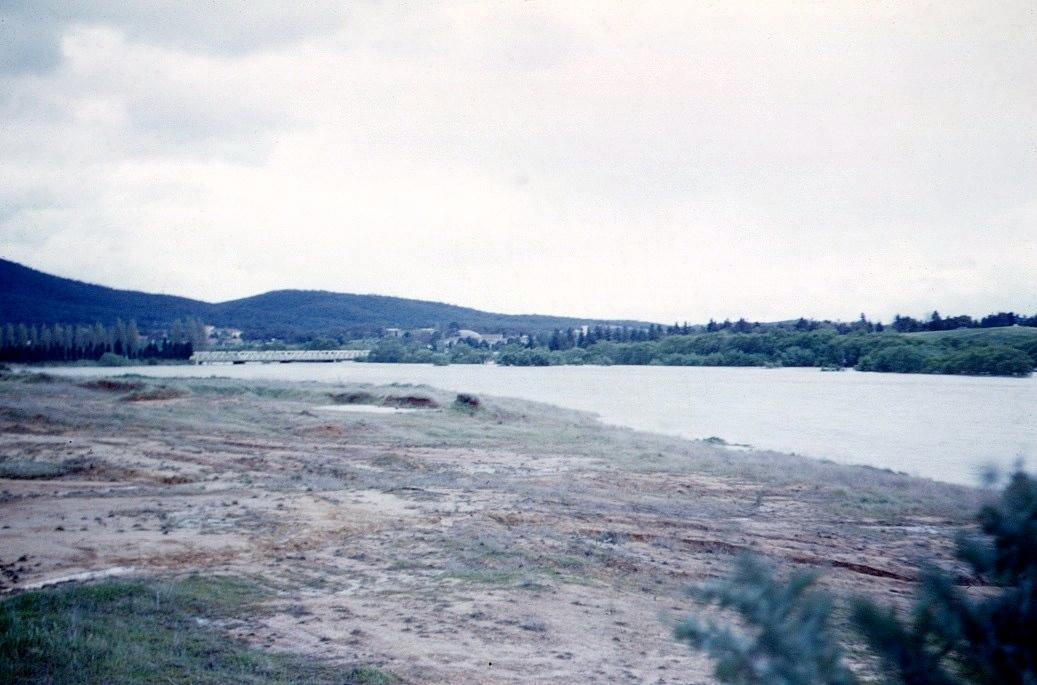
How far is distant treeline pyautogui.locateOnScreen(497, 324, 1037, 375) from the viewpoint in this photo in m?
71.6

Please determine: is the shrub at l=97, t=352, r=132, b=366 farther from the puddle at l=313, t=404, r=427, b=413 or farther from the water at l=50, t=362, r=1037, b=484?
the puddle at l=313, t=404, r=427, b=413

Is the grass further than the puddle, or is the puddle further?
the puddle

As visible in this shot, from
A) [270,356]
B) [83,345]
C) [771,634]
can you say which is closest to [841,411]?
[771,634]

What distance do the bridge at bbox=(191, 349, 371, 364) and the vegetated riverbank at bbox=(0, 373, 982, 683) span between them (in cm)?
9390

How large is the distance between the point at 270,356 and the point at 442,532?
385 feet

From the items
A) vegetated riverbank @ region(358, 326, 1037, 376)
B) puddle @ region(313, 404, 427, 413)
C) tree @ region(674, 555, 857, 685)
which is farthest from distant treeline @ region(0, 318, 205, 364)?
tree @ region(674, 555, 857, 685)

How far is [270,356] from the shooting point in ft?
410

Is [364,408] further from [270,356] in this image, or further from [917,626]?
[270,356]

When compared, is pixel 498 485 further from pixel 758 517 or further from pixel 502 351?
pixel 502 351

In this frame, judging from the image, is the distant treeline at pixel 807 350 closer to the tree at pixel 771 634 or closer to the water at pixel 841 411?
the water at pixel 841 411

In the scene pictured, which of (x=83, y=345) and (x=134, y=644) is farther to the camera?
(x=83, y=345)

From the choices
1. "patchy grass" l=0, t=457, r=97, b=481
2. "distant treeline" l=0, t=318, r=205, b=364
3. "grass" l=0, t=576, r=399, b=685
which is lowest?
"patchy grass" l=0, t=457, r=97, b=481

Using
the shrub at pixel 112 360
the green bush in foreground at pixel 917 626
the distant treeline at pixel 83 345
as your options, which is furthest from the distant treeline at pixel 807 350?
the green bush in foreground at pixel 917 626

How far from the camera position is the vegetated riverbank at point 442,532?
826 cm
